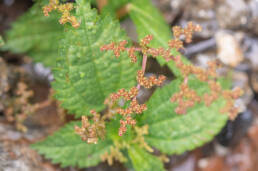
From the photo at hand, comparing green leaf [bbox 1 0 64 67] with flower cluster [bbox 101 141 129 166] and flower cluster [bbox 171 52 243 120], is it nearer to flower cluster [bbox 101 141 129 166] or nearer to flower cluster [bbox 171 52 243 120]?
flower cluster [bbox 101 141 129 166]

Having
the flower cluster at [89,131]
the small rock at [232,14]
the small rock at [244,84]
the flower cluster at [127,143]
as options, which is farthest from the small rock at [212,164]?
the flower cluster at [89,131]

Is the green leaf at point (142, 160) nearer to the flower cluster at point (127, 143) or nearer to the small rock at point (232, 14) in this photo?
the flower cluster at point (127, 143)

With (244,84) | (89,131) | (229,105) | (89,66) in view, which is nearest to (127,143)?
(89,131)

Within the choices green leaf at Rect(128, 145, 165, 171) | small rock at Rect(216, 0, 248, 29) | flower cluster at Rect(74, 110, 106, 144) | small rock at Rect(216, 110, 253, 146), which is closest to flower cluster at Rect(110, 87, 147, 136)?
flower cluster at Rect(74, 110, 106, 144)

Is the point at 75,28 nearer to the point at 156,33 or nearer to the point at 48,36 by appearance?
the point at 156,33

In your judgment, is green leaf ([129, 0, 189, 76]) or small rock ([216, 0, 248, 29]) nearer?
green leaf ([129, 0, 189, 76])

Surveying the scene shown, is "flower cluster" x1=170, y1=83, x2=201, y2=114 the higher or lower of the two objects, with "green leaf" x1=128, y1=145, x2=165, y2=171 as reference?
higher
